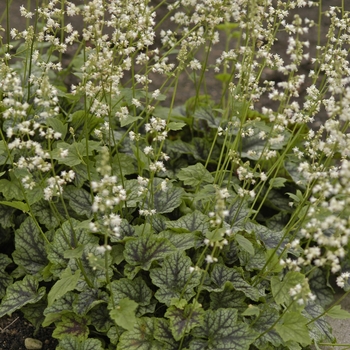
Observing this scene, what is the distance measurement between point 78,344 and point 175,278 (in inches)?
25.8

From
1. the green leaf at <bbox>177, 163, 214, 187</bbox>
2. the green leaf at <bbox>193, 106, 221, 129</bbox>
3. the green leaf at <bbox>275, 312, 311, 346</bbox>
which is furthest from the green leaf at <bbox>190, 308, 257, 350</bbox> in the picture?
the green leaf at <bbox>193, 106, 221, 129</bbox>

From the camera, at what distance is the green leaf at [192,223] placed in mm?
3537

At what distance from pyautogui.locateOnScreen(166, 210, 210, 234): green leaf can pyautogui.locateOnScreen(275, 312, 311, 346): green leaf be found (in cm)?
85

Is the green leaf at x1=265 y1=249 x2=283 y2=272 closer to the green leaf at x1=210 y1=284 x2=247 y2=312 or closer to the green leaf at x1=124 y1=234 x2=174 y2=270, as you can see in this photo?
the green leaf at x1=210 y1=284 x2=247 y2=312

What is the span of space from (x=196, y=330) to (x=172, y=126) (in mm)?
1176

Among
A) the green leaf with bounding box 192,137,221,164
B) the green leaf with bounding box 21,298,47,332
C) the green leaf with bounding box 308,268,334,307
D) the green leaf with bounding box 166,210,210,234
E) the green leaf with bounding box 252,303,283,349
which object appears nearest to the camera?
the green leaf with bounding box 252,303,283,349

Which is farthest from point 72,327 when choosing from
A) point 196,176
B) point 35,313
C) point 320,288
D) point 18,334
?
point 320,288

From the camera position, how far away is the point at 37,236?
3598mm

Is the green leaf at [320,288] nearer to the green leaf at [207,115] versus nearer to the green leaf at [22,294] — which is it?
the green leaf at [207,115]

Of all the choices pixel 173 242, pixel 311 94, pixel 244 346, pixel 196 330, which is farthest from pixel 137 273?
pixel 311 94

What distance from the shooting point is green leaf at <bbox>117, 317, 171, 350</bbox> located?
3049 millimetres

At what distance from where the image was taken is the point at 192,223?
3596mm

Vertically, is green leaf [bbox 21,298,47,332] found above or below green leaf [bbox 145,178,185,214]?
below

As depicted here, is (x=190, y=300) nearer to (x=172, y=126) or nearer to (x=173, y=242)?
(x=173, y=242)
